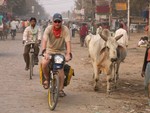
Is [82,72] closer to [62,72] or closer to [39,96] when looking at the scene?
[39,96]

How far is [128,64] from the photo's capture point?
1828 centimetres

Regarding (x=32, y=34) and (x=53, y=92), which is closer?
(x=53, y=92)

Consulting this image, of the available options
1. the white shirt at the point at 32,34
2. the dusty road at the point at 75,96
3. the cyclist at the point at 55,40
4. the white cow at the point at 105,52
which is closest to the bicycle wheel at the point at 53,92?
the dusty road at the point at 75,96

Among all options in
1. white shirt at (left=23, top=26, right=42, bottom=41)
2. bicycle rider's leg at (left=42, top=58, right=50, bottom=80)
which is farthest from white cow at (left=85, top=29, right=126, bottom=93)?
white shirt at (left=23, top=26, right=42, bottom=41)

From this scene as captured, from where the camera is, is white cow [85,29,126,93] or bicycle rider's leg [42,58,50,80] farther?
white cow [85,29,126,93]

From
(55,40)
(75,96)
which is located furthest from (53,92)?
(75,96)

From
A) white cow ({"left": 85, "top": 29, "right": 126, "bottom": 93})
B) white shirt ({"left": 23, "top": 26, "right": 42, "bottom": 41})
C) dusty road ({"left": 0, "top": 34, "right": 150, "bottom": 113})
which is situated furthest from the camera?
white shirt ({"left": 23, "top": 26, "right": 42, "bottom": 41})

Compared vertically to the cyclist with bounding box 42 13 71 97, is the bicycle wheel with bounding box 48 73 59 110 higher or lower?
lower

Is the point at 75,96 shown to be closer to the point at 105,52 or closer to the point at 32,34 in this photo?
the point at 105,52

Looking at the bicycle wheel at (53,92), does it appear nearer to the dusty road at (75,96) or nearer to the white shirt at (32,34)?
the dusty road at (75,96)

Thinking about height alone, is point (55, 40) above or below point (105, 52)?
above

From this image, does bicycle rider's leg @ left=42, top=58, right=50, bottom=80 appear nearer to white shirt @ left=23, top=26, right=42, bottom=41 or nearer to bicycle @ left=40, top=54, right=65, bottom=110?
bicycle @ left=40, top=54, right=65, bottom=110

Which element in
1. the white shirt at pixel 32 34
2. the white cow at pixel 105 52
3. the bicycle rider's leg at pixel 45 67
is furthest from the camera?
the white shirt at pixel 32 34

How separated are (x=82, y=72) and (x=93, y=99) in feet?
17.6
